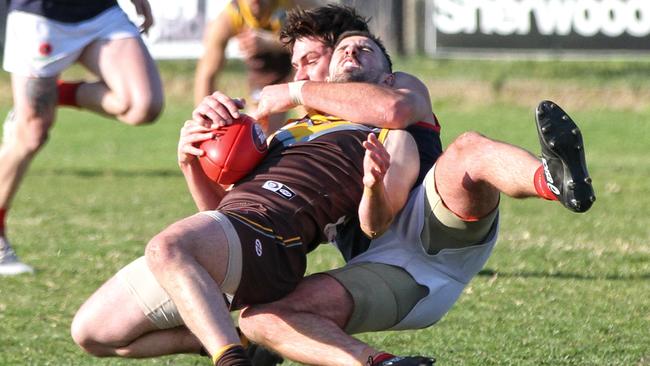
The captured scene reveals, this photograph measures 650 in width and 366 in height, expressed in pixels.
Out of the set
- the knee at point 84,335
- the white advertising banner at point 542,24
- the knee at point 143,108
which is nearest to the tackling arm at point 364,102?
the knee at point 84,335

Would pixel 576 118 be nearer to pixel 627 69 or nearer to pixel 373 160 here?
pixel 627 69

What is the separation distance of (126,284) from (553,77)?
45.7ft

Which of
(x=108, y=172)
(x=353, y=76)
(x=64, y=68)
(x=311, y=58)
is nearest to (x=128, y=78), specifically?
(x=64, y=68)

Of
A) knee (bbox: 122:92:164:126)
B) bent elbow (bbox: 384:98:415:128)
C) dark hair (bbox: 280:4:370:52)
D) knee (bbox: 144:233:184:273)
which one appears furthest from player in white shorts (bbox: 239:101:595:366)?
knee (bbox: 122:92:164:126)

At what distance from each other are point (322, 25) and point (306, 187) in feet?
2.94

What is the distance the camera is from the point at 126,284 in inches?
177

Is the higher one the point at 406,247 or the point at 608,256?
the point at 406,247

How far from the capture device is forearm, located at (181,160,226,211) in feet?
15.9

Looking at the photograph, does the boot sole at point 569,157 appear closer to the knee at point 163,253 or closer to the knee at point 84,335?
the knee at point 163,253

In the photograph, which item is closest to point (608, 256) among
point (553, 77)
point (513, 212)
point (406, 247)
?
point (513, 212)

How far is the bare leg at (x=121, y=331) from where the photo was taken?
177 inches

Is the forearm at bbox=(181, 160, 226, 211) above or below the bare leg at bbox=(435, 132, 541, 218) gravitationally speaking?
below

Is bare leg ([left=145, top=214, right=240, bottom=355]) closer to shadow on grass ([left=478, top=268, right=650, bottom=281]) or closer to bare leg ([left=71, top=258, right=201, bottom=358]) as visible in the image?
bare leg ([left=71, top=258, right=201, bottom=358])

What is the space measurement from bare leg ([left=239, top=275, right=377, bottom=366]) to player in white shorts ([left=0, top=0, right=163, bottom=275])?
2.92 m
